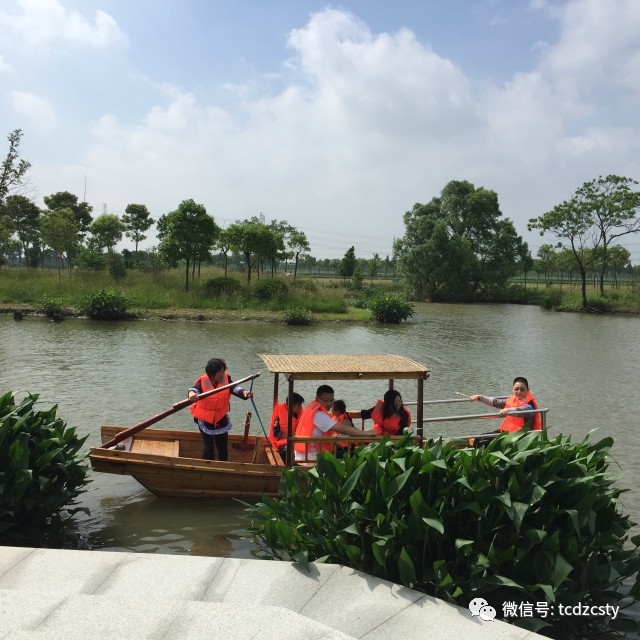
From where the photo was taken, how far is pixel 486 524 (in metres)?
4.68

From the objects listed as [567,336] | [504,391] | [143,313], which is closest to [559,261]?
[567,336]

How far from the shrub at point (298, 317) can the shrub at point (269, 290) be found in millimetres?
3956

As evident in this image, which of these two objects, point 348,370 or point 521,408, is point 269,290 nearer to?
point 521,408

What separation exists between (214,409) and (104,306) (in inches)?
849

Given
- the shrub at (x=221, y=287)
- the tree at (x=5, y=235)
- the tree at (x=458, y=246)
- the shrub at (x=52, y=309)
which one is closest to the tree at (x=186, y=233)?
the shrub at (x=221, y=287)

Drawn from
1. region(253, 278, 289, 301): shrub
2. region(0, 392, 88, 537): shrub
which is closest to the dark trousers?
region(0, 392, 88, 537): shrub

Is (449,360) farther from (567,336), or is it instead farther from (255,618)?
(255,618)

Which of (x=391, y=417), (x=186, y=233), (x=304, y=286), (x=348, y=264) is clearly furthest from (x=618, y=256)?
(x=391, y=417)

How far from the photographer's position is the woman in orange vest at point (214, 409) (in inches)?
328

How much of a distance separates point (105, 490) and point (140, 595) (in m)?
4.56

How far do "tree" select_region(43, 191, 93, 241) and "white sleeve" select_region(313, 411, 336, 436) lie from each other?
156 ft

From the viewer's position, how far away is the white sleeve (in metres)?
7.73

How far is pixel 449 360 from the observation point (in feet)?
67.4

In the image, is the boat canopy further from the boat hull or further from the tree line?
the tree line
